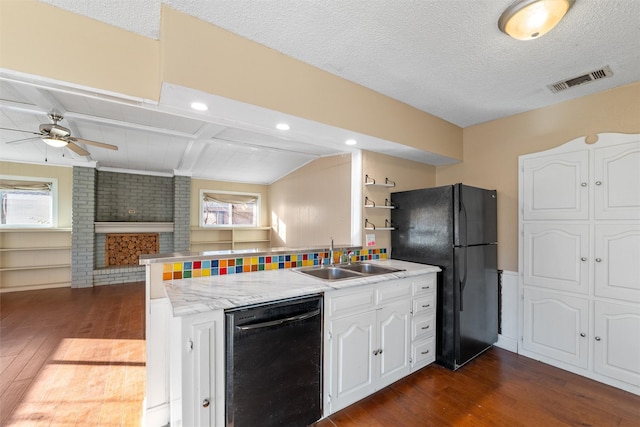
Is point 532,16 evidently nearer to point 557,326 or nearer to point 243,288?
point 243,288

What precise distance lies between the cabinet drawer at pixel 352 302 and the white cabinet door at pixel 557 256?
72.8 inches

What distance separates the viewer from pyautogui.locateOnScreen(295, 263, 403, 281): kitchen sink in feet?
7.75

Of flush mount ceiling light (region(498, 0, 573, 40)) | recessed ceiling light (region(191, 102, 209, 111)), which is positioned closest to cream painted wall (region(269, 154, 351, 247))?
recessed ceiling light (region(191, 102, 209, 111))

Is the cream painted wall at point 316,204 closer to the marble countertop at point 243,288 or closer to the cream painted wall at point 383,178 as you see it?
the cream painted wall at point 383,178

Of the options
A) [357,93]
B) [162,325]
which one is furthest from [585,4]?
[162,325]

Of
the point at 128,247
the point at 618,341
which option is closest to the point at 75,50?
the point at 618,341

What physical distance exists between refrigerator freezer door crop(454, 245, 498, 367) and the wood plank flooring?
2.64m

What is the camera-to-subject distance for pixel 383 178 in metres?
3.04

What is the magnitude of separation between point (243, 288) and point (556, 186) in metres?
2.95

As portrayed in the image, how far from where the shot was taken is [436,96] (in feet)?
8.26

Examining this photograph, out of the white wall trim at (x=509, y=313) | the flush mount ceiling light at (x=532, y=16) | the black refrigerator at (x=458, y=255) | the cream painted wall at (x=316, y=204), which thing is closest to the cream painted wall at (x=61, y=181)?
the cream painted wall at (x=316, y=204)

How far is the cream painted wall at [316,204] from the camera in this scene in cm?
318

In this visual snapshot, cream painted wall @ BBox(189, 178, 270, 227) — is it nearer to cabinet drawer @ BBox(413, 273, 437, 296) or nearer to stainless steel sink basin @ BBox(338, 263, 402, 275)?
stainless steel sink basin @ BBox(338, 263, 402, 275)

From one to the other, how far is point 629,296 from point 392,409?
2112 mm
